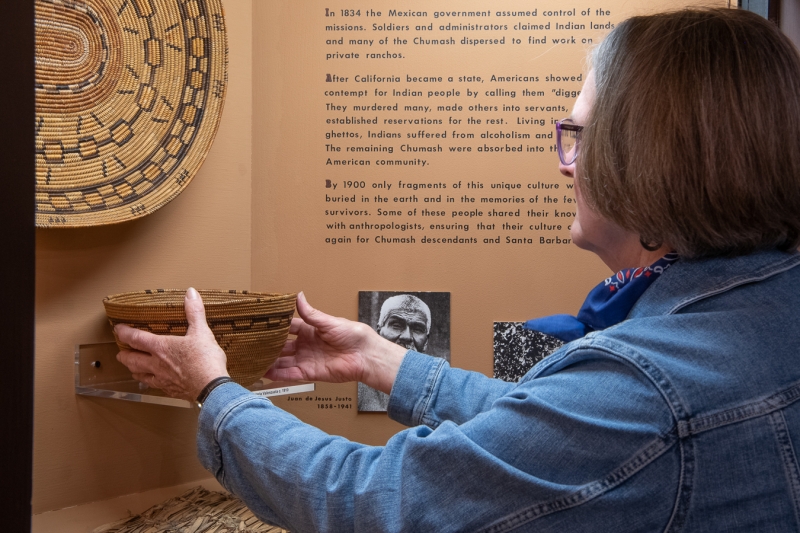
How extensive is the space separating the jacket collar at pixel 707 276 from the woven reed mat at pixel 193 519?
3.37 ft

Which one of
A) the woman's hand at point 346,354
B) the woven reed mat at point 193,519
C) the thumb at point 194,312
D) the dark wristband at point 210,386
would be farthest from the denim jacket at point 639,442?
the woven reed mat at point 193,519

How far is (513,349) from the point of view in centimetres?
184

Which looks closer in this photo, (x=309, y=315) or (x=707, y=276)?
(x=707, y=276)

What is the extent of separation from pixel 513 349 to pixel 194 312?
2.95ft

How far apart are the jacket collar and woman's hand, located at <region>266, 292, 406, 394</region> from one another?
0.62m

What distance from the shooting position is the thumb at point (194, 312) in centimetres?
119

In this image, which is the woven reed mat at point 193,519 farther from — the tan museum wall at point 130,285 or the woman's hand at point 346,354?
the woman's hand at point 346,354

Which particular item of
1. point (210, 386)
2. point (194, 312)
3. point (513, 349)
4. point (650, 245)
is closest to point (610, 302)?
point (650, 245)

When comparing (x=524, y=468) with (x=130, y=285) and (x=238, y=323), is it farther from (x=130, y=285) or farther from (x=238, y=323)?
(x=130, y=285)

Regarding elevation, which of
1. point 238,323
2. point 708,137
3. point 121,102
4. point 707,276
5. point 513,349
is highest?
point 121,102

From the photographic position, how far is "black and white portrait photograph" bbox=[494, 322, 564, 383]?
6.03ft

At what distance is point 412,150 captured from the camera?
1822 millimetres

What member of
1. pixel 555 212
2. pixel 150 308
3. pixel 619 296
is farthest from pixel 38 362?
pixel 555 212

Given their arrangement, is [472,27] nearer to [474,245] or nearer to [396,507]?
[474,245]
